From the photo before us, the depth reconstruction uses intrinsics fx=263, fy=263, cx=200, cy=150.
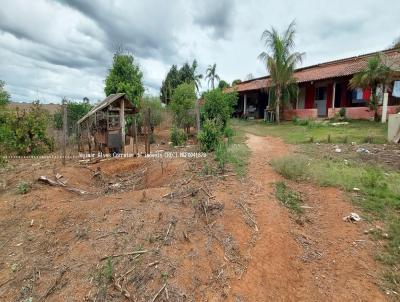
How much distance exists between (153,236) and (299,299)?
2.00 meters

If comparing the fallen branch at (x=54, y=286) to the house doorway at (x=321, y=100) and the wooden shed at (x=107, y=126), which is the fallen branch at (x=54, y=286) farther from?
the house doorway at (x=321, y=100)

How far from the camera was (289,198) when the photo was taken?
5059mm

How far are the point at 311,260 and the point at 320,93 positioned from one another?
16122 millimetres

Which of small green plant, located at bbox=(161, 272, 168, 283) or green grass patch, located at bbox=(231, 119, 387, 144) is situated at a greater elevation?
green grass patch, located at bbox=(231, 119, 387, 144)

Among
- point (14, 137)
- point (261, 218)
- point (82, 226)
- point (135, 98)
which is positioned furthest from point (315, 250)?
point (135, 98)

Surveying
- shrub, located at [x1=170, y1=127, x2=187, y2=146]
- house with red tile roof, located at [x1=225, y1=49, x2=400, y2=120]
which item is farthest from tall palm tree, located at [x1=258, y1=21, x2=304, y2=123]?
shrub, located at [x1=170, y1=127, x2=187, y2=146]

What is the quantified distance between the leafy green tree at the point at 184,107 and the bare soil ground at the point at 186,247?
7709 millimetres

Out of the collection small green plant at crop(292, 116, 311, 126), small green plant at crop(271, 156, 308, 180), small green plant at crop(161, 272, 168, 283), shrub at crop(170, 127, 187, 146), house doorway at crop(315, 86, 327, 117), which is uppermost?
house doorway at crop(315, 86, 327, 117)

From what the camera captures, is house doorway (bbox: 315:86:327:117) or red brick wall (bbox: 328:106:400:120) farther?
house doorway (bbox: 315:86:327:117)

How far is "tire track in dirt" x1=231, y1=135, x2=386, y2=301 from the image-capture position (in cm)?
300

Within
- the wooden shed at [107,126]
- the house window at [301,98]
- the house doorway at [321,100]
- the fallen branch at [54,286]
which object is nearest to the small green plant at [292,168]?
the fallen branch at [54,286]

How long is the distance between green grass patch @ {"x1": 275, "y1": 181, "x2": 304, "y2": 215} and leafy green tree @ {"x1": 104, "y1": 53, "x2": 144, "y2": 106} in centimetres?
1138

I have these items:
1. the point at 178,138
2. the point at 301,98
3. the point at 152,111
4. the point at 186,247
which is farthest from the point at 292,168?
the point at 301,98

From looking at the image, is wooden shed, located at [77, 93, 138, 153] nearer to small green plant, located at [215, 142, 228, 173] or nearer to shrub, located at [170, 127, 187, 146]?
shrub, located at [170, 127, 187, 146]
